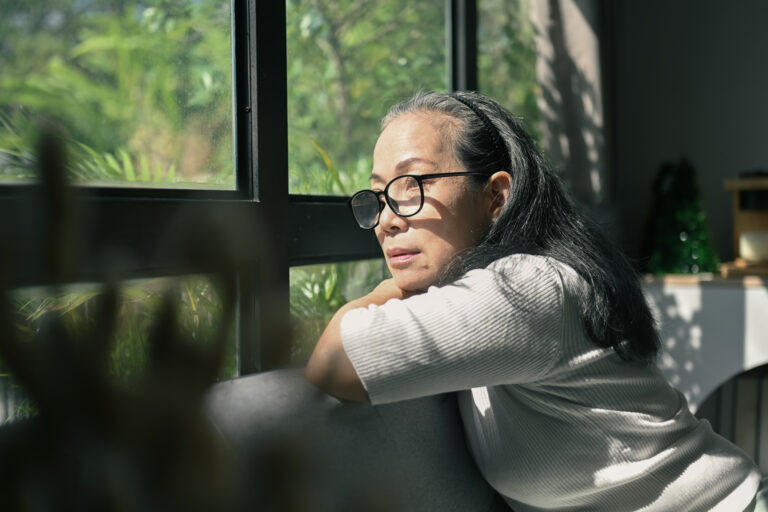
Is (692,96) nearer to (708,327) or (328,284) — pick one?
(708,327)

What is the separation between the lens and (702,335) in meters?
2.91

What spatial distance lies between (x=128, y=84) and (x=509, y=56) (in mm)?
1962

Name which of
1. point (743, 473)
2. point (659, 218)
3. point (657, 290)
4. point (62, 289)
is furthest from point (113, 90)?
point (659, 218)

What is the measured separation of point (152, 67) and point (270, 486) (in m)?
1.29

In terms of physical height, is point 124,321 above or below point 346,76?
below

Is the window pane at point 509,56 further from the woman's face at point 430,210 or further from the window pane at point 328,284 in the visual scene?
the woman's face at point 430,210

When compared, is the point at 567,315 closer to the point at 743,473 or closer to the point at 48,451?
the point at 743,473

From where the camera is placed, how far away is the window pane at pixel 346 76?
195 cm

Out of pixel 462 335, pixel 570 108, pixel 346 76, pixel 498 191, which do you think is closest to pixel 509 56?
pixel 570 108

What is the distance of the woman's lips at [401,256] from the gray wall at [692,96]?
2.34m

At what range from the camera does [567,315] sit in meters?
1.14

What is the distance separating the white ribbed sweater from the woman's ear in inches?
8.0

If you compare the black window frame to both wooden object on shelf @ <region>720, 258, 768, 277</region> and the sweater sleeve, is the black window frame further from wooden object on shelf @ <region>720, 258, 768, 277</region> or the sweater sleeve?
wooden object on shelf @ <region>720, 258, 768, 277</region>

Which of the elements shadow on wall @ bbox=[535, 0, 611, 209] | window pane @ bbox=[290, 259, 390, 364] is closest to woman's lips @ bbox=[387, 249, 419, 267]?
window pane @ bbox=[290, 259, 390, 364]
